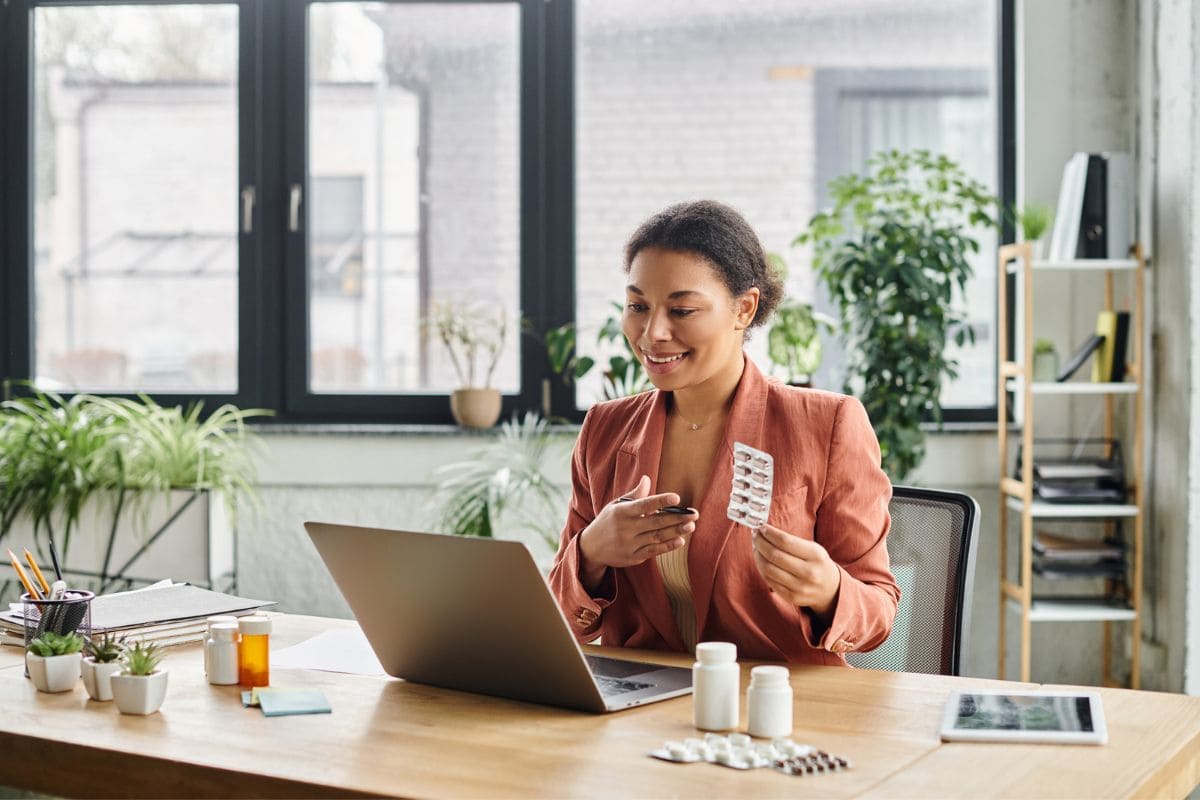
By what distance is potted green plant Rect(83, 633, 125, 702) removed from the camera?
1544mm

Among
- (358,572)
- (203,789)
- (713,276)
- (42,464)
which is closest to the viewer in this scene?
(203,789)

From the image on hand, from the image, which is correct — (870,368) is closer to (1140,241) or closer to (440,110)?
(1140,241)

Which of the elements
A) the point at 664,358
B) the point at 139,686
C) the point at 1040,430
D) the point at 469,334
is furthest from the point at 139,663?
the point at 1040,430

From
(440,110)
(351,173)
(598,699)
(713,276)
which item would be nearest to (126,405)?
(351,173)

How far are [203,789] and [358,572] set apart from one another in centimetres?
36

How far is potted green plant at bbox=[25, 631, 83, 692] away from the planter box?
200 centimetres

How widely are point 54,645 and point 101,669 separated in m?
0.10

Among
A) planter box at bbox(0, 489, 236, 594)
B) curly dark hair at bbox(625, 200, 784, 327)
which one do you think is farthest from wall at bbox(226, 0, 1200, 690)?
curly dark hair at bbox(625, 200, 784, 327)

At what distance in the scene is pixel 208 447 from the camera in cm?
373

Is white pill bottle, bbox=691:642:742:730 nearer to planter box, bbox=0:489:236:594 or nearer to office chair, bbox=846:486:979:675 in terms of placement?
office chair, bbox=846:486:979:675

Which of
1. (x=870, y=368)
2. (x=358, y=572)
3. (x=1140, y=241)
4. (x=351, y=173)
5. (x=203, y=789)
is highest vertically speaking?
(x=351, y=173)

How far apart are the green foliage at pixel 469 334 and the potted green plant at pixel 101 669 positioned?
251 centimetres

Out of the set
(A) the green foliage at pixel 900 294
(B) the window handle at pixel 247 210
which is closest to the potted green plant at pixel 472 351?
(B) the window handle at pixel 247 210

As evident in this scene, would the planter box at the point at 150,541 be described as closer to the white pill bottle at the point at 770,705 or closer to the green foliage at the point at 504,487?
the green foliage at the point at 504,487
